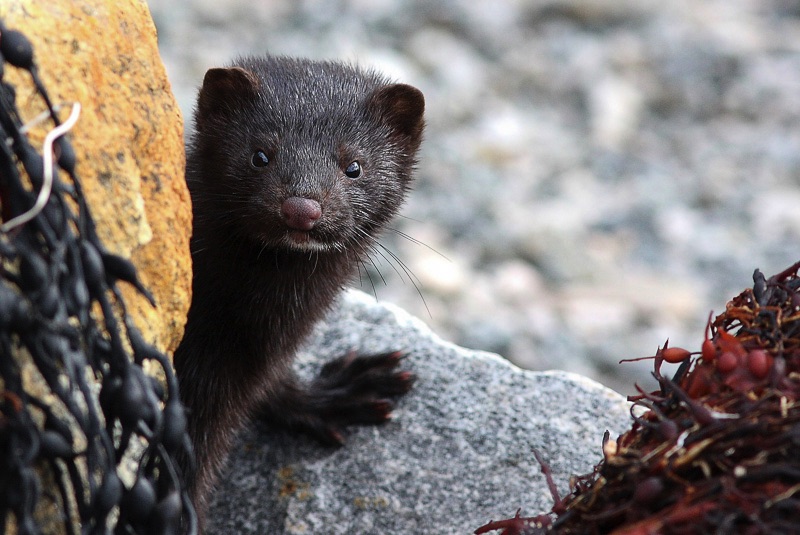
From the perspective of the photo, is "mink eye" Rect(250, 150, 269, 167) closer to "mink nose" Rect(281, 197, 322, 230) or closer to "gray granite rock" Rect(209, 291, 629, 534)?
"mink nose" Rect(281, 197, 322, 230)

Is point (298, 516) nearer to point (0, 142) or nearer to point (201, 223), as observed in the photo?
point (201, 223)

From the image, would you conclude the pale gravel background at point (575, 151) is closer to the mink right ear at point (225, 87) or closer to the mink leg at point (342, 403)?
the mink leg at point (342, 403)

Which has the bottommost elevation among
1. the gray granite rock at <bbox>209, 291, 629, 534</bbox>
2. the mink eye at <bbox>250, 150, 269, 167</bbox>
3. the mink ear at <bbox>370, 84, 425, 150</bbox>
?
the gray granite rock at <bbox>209, 291, 629, 534</bbox>

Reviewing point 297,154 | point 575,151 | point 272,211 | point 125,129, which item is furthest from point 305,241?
point 575,151

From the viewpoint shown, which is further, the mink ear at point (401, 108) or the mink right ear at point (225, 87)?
the mink ear at point (401, 108)

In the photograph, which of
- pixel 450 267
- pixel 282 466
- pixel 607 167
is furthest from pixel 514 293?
pixel 282 466

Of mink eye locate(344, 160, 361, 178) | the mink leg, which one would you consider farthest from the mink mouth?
the mink leg

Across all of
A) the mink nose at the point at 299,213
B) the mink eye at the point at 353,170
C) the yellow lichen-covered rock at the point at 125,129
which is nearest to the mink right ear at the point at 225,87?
the mink eye at the point at 353,170
